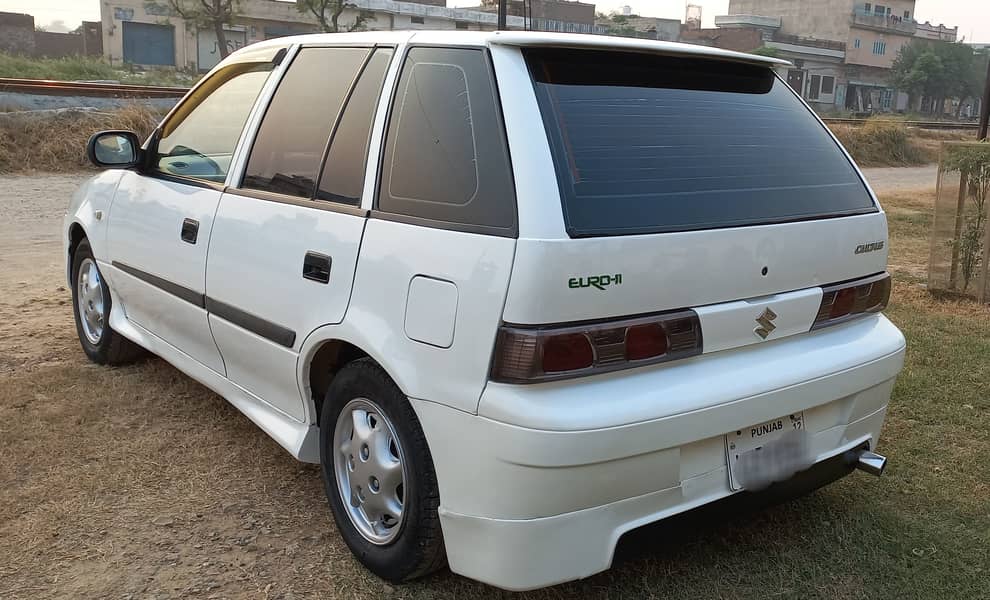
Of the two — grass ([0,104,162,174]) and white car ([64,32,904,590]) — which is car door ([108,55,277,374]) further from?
grass ([0,104,162,174])

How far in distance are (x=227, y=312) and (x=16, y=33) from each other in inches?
2342

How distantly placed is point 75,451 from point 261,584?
1.44 metres

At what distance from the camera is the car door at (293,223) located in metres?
2.83

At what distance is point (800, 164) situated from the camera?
116 inches

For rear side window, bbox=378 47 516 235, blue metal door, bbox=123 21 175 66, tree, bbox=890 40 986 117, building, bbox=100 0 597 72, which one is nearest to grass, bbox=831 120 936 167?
rear side window, bbox=378 47 516 235

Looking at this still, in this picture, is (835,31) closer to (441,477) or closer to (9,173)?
(9,173)

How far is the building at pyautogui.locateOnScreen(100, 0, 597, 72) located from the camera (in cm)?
5212

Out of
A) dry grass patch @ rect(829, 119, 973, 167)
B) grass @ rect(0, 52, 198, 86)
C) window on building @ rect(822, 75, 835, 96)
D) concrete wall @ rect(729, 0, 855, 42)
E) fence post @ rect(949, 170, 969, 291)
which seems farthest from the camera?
concrete wall @ rect(729, 0, 855, 42)

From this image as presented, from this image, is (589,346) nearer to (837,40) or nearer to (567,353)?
(567,353)

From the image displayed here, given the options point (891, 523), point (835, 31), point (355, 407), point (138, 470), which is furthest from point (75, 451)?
point (835, 31)

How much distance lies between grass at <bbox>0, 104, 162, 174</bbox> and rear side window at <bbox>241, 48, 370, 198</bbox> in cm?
1228

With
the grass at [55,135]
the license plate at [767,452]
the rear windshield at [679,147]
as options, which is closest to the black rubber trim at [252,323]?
the rear windshield at [679,147]

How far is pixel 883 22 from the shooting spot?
3499 inches

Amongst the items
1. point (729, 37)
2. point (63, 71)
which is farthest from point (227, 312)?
point (729, 37)
